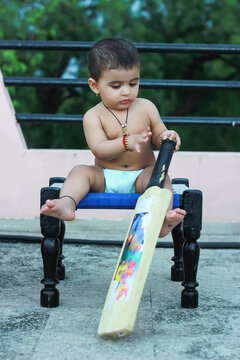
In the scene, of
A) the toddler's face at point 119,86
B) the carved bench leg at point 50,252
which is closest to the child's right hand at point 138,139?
the toddler's face at point 119,86

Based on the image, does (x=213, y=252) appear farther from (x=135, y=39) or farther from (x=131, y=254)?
(x=135, y=39)

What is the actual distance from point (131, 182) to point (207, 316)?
676 mm

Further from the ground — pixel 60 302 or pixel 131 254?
pixel 131 254

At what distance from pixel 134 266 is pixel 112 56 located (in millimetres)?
893

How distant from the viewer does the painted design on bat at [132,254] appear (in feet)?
7.30

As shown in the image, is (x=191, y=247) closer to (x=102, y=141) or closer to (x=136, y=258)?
(x=136, y=258)

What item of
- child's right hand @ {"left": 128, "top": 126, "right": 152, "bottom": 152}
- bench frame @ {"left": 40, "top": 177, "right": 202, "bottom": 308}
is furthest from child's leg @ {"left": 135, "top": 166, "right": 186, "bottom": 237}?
child's right hand @ {"left": 128, "top": 126, "right": 152, "bottom": 152}

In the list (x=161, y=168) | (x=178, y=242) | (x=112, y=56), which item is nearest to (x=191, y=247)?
(x=161, y=168)

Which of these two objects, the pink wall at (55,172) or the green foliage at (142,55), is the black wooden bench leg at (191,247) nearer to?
the pink wall at (55,172)

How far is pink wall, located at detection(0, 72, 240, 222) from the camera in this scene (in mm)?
3959

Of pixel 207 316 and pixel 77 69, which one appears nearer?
pixel 207 316

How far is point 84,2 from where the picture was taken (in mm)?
15227

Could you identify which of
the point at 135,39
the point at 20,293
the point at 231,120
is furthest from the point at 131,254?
the point at 135,39

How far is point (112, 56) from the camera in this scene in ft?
8.50
